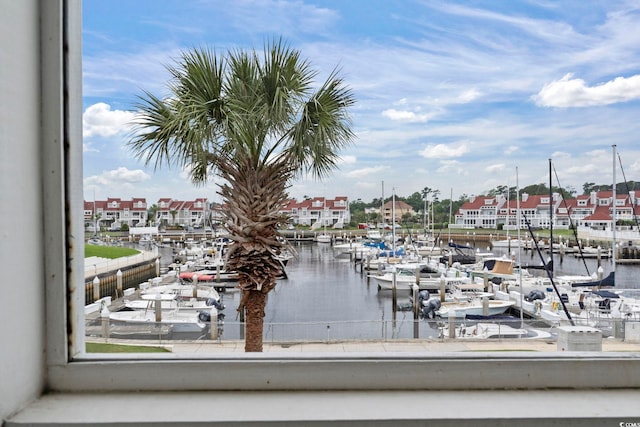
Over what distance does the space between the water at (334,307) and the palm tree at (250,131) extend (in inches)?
160

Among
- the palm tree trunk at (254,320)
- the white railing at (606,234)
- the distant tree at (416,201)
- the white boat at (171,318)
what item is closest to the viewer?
the palm tree trunk at (254,320)

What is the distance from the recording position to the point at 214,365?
3.01 feet

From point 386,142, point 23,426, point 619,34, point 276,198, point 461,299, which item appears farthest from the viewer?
point 461,299

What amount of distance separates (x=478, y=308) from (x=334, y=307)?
5754mm

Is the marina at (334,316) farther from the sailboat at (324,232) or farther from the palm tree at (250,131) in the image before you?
the sailboat at (324,232)

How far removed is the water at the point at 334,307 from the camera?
12259mm

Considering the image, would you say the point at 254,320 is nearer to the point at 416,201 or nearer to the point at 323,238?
the point at 323,238

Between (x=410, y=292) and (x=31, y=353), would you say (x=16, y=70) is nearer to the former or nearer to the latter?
(x=31, y=353)

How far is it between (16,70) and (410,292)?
21.2m

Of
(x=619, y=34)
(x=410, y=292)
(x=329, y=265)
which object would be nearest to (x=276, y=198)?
(x=619, y=34)

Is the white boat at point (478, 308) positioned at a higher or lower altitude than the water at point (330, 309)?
higher

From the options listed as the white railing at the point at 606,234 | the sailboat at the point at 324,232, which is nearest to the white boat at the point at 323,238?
the sailboat at the point at 324,232

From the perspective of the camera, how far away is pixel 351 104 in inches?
205

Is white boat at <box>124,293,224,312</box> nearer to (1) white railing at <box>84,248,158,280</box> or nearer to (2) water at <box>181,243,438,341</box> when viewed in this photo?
(2) water at <box>181,243,438,341</box>
